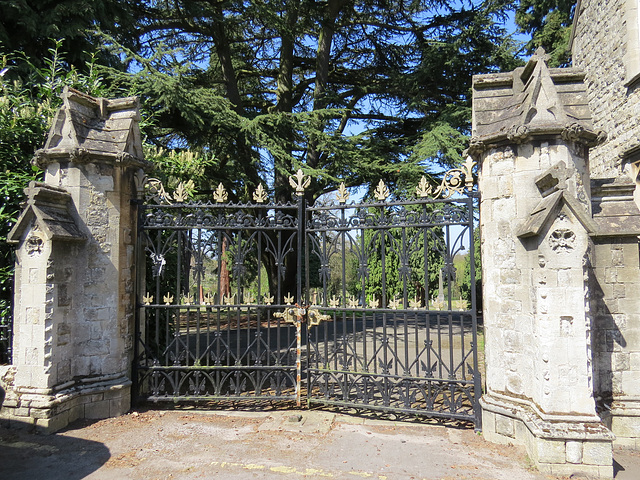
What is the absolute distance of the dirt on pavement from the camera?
3.88m

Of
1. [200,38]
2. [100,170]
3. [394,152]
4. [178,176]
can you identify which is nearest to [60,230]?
[100,170]

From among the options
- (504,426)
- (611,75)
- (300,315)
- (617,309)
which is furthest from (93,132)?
(611,75)

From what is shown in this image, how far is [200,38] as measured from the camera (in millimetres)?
13164

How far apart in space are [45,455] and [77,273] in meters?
2.01

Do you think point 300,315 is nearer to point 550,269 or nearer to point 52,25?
point 550,269

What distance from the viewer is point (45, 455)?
13.8ft

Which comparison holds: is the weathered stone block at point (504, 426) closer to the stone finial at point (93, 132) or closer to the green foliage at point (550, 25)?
the stone finial at point (93, 132)

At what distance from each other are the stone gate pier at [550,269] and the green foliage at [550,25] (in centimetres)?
1101

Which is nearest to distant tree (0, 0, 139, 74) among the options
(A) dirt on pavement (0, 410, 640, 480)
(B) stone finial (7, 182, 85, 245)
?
(B) stone finial (7, 182, 85, 245)

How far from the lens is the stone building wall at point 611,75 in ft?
29.6

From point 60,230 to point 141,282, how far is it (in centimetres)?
137

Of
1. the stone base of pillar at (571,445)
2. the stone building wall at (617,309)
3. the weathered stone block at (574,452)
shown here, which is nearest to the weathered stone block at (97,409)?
the stone base of pillar at (571,445)

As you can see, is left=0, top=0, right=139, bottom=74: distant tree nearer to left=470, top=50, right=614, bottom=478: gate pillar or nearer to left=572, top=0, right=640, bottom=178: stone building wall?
left=470, top=50, right=614, bottom=478: gate pillar

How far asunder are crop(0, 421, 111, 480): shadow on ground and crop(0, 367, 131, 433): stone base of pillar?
11 cm
